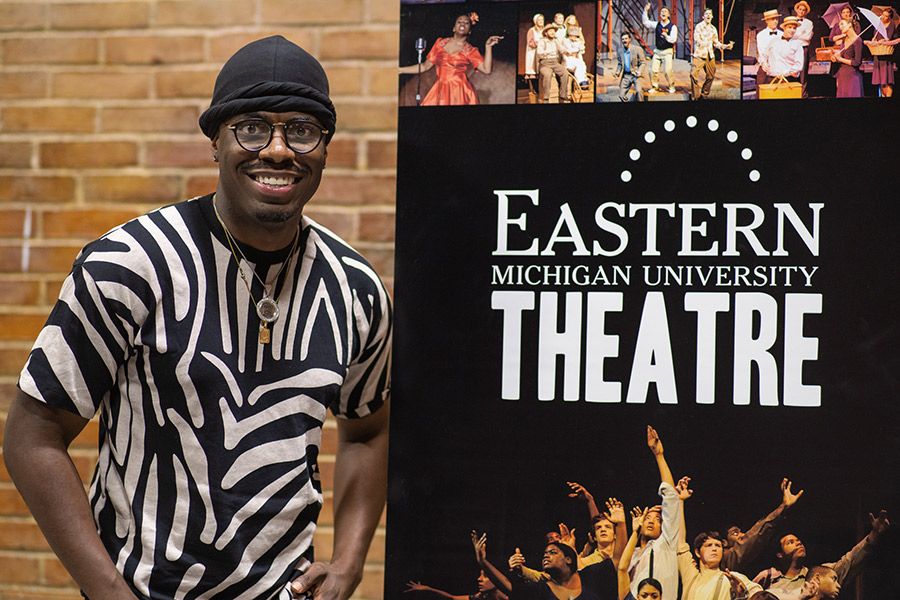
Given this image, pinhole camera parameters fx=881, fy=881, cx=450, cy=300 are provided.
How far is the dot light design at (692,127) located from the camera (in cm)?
153

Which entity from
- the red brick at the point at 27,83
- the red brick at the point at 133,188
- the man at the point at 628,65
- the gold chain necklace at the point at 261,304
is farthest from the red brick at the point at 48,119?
the man at the point at 628,65

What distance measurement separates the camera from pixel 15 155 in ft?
7.14

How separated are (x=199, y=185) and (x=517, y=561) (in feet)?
3.84

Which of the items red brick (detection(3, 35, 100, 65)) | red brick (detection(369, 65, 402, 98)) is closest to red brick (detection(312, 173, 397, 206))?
red brick (detection(369, 65, 402, 98))

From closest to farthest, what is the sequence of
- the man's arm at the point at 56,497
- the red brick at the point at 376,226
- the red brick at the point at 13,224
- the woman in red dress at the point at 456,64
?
the man's arm at the point at 56,497, the woman in red dress at the point at 456,64, the red brick at the point at 376,226, the red brick at the point at 13,224

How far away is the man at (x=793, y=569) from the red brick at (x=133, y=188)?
1.53 meters

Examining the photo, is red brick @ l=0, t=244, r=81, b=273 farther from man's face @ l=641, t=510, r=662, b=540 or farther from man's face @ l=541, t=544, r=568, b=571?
man's face @ l=641, t=510, r=662, b=540

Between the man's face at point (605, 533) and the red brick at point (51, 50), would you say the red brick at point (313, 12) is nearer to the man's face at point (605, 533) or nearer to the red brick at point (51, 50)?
the red brick at point (51, 50)

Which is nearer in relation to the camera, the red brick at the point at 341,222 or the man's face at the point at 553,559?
the man's face at the point at 553,559

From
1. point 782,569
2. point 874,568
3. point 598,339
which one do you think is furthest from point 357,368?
point 874,568

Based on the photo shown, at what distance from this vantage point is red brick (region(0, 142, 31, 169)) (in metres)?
2.18

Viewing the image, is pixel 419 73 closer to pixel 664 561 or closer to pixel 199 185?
pixel 199 185

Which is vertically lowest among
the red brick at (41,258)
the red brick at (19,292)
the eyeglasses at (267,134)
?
the red brick at (19,292)

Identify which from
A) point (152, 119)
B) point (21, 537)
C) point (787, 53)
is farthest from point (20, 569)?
point (787, 53)
